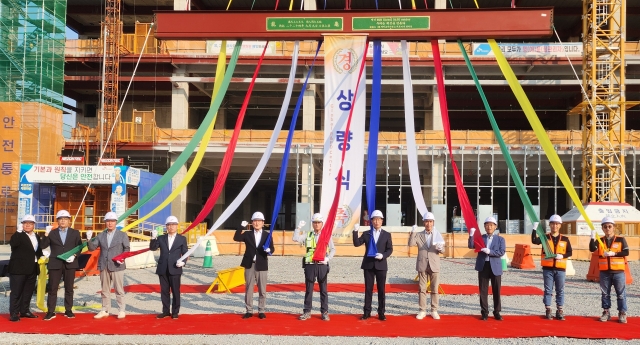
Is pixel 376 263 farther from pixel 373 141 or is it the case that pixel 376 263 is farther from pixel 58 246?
pixel 58 246

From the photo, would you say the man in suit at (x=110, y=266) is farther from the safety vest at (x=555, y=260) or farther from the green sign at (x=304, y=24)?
the safety vest at (x=555, y=260)

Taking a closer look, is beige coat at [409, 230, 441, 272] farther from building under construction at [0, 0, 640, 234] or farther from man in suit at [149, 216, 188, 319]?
building under construction at [0, 0, 640, 234]

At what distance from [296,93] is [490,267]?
98.0ft

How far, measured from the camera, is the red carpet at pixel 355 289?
14078 mm

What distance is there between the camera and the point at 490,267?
1059 cm

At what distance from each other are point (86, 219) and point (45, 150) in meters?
5.94

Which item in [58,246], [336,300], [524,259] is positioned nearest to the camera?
[58,246]

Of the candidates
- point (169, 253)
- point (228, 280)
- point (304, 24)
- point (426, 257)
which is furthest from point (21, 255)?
point (426, 257)

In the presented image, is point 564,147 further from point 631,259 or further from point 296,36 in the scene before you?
point 296,36

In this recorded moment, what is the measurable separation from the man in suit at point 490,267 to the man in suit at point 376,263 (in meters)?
1.61

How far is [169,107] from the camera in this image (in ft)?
133

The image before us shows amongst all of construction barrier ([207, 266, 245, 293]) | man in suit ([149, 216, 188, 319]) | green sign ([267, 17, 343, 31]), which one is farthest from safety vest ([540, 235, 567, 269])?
construction barrier ([207, 266, 245, 293])

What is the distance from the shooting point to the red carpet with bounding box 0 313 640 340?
936cm

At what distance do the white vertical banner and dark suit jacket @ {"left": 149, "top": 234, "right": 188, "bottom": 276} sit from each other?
8.93 ft
